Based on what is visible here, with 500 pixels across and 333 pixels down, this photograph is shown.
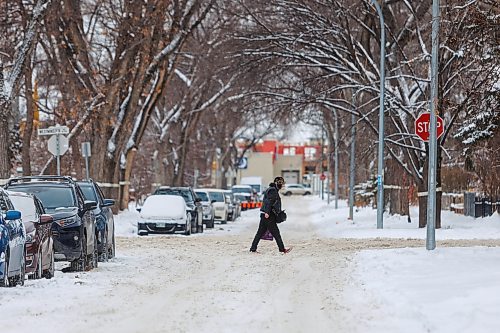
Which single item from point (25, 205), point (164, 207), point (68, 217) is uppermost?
point (25, 205)

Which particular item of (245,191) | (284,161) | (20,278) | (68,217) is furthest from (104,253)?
(284,161)

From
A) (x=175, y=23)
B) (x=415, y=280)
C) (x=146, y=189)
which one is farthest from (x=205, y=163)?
(x=415, y=280)

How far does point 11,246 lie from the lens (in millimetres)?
13547

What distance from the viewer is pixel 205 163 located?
82.5 meters

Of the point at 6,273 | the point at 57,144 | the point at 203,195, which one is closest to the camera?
the point at 6,273

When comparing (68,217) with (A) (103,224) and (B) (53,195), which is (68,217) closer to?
(B) (53,195)

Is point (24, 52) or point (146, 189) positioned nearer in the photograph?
point (24, 52)

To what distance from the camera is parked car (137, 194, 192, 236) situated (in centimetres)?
3247

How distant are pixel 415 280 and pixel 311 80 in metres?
18.3

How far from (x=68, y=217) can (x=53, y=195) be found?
125 centimetres

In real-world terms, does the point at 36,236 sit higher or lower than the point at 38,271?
higher

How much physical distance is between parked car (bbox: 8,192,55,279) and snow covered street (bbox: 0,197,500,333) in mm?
487

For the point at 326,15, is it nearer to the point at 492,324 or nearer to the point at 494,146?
the point at 494,146

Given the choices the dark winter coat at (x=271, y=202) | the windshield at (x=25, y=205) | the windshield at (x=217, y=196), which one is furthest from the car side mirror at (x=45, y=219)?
the windshield at (x=217, y=196)
